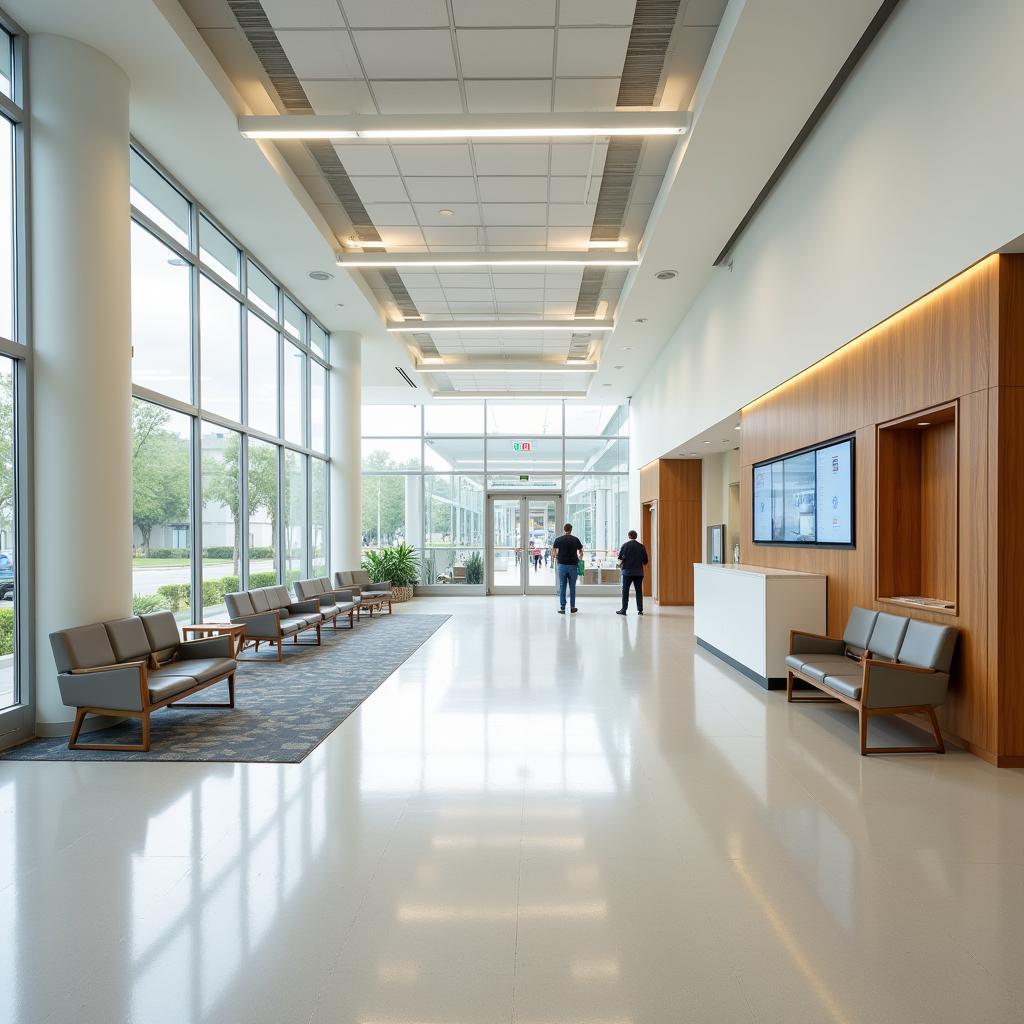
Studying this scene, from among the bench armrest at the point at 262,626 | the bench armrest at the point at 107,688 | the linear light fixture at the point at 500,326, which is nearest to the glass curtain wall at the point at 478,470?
the linear light fixture at the point at 500,326

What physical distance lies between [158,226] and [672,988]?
762 centimetres

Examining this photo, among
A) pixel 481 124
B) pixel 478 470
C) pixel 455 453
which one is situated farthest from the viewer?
pixel 455 453

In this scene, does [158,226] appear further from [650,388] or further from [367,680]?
[650,388]

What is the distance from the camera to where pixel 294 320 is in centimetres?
1153

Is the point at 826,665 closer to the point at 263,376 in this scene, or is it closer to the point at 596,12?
the point at 596,12

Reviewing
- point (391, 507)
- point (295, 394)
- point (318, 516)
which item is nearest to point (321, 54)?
point (295, 394)

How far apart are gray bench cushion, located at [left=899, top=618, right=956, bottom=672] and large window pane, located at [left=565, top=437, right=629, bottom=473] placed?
1340cm

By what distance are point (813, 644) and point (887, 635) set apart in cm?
97

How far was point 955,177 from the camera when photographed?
14.4 feet

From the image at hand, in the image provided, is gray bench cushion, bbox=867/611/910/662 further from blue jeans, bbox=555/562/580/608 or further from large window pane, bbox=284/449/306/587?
large window pane, bbox=284/449/306/587

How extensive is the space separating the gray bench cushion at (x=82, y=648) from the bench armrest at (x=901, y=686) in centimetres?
520

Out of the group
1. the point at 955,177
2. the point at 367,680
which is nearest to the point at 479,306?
the point at 367,680

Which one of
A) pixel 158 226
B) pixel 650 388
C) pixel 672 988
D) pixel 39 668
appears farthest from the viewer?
pixel 650 388

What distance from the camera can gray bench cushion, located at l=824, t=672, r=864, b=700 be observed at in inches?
191
